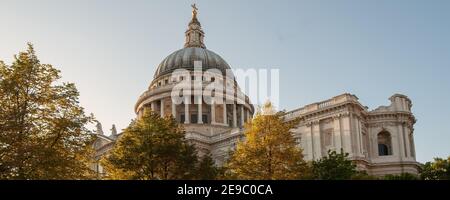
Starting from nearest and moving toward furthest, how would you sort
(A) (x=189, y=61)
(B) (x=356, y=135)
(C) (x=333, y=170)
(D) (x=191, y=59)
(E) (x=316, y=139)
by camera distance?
1. (C) (x=333, y=170)
2. (B) (x=356, y=135)
3. (E) (x=316, y=139)
4. (A) (x=189, y=61)
5. (D) (x=191, y=59)

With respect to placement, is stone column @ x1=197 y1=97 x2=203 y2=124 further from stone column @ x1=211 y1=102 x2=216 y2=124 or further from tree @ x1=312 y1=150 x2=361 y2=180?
tree @ x1=312 y1=150 x2=361 y2=180

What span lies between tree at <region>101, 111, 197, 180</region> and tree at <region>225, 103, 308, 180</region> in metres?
3.38

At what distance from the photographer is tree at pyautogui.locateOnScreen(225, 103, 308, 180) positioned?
36.7 m

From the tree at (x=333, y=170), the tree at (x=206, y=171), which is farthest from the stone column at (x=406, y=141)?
the tree at (x=206, y=171)

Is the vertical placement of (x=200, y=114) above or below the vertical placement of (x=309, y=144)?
above

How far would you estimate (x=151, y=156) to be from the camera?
3712 centimetres

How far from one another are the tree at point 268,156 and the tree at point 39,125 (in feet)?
33.2

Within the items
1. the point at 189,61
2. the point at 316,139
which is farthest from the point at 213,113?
the point at 316,139

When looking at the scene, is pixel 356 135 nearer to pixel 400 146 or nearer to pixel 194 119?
pixel 400 146

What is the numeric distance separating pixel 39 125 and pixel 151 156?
343 inches

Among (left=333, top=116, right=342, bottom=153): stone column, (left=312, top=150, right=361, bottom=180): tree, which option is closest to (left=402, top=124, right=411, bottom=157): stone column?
(left=333, top=116, right=342, bottom=153): stone column
